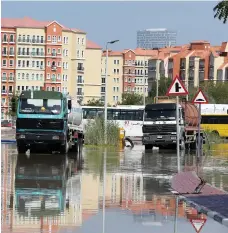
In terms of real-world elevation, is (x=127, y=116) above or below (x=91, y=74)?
below

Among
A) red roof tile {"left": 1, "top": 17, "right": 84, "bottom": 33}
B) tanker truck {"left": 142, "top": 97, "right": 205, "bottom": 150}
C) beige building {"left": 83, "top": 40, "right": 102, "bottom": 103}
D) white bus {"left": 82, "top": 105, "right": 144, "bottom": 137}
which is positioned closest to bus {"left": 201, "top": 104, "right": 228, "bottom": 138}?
white bus {"left": 82, "top": 105, "right": 144, "bottom": 137}

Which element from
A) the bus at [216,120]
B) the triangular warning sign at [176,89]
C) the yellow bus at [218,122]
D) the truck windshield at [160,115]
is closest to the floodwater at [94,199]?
the triangular warning sign at [176,89]

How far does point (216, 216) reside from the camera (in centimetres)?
1514

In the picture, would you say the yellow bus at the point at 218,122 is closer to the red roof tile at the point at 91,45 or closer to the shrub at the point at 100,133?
the shrub at the point at 100,133

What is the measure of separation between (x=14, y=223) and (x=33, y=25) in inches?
6645

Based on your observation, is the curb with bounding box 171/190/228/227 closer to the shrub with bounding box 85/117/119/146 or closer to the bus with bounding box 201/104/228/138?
the shrub with bounding box 85/117/119/146

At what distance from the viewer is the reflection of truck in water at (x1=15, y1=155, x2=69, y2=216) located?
1641 cm

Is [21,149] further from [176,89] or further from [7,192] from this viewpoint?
[7,192]

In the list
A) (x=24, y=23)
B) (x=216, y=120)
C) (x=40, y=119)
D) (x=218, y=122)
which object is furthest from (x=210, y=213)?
(x=24, y=23)

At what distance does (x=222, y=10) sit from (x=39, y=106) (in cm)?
1982

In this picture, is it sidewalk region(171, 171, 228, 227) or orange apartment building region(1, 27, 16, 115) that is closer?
sidewalk region(171, 171, 228, 227)

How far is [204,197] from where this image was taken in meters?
18.8

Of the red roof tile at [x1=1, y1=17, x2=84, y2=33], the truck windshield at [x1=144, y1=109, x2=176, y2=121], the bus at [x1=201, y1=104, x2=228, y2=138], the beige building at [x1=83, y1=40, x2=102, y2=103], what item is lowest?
the bus at [x1=201, y1=104, x2=228, y2=138]

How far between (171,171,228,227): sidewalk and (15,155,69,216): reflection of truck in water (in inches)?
103
